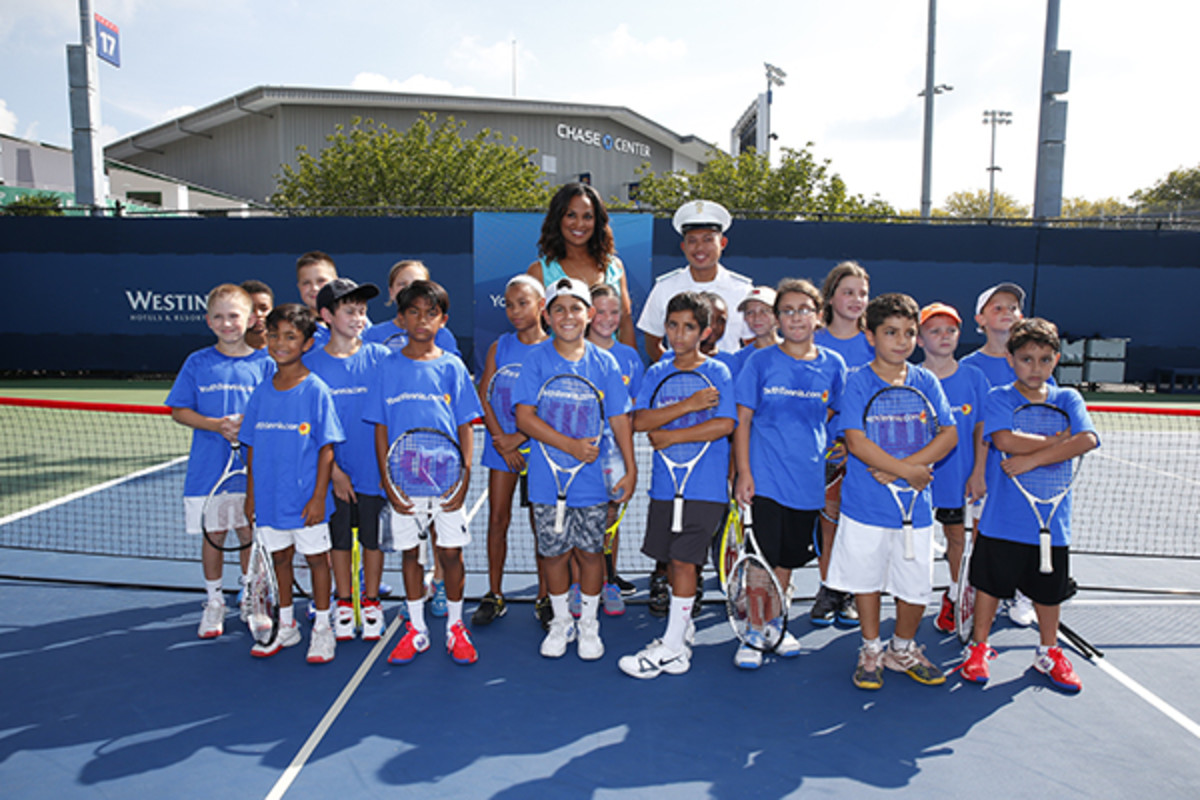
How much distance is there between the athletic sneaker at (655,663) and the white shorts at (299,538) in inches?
58.9

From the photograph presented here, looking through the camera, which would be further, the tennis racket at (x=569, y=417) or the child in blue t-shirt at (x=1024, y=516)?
the tennis racket at (x=569, y=417)

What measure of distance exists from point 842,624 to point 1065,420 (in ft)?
4.87

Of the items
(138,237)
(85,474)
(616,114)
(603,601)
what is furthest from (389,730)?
(616,114)

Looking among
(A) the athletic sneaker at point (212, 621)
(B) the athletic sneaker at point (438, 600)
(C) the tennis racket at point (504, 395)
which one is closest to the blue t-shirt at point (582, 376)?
(C) the tennis racket at point (504, 395)

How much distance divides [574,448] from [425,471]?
0.69 meters

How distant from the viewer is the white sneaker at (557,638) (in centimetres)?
342

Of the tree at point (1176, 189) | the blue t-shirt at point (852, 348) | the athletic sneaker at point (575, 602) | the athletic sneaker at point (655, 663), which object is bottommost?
the athletic sneaker at point (575, 602)

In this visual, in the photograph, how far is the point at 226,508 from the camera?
366cm

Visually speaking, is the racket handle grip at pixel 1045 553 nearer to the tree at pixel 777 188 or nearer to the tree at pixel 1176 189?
the tree at pixel 777 188

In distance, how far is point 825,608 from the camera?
3.92 m

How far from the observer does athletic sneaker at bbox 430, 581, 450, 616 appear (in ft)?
13.0

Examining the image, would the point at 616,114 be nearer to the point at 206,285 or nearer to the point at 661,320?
the point at 206,285

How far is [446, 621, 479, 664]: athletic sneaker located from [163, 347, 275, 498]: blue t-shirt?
56.4 inches

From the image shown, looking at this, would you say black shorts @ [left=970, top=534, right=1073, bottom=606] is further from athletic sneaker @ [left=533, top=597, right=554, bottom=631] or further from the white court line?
the white court line
